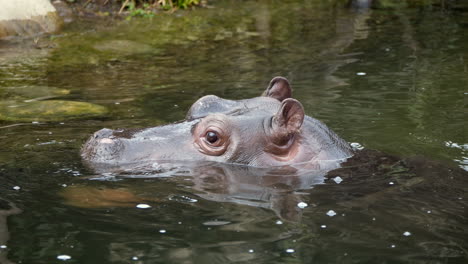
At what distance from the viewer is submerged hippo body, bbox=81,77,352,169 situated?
6.13 meters

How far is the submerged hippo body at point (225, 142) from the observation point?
6.13 m

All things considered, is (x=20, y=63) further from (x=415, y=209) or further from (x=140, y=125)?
(x=415, y=209)

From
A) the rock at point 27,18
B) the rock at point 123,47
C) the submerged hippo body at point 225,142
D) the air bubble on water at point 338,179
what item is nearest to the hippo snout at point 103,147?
the submerged hippo body at point 225,142

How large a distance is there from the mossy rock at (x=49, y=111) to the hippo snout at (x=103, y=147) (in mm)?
2580

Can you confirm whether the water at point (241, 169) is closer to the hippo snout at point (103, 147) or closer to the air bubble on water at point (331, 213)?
the air bubble on water at point (331, 213)

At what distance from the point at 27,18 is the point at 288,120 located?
9.26 metres

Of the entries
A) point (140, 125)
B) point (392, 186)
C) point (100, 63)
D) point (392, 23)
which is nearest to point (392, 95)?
point (140, 125)

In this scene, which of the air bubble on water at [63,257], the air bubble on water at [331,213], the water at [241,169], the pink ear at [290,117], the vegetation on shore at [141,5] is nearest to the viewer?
the air bubble on water at [63,257]

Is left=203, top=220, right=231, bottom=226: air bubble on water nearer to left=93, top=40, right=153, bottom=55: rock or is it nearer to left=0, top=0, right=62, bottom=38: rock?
left=93, top=40, right=153, bottom=55: rock

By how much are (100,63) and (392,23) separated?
229 inches

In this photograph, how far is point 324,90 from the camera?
9766mm

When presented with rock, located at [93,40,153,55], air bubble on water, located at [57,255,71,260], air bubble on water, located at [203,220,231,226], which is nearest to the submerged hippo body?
air bubble on water, located at [203,220,231,226]

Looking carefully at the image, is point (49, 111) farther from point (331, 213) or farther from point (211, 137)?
point (331, 213)

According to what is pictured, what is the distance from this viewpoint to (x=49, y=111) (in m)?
8.95
